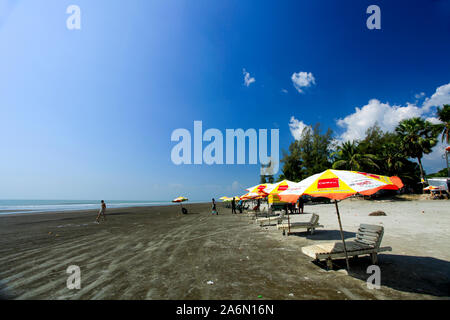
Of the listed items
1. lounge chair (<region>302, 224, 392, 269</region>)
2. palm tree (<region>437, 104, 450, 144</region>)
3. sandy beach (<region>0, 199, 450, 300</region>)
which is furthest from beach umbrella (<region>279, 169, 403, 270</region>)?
palm tree (<region>437, 104, 450, 144</region>)

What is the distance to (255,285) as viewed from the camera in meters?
5.04

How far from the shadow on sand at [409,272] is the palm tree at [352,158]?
39.8 m

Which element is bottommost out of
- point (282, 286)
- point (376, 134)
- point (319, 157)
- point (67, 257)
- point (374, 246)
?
point (67, 257)

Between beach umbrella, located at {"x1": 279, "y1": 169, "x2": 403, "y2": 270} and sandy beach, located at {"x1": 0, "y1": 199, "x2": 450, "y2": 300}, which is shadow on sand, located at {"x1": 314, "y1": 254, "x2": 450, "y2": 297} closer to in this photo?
sandy beach, located at {"x1": 0, "y1": 199, "x2": 450, "y2": 300}

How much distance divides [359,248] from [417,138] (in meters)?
43.1

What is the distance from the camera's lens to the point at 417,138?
117ft

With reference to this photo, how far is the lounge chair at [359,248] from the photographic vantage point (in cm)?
584

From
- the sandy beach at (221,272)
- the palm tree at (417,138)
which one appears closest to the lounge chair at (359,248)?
the sandy beach at (221,272)

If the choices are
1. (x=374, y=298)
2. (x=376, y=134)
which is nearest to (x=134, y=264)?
(x=374, y=298)

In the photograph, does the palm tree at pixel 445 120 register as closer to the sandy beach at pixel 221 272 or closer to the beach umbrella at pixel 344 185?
the sandy beach at pixel 221 272

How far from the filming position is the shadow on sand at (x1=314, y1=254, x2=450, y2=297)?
4.57m

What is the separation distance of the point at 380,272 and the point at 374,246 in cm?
69
